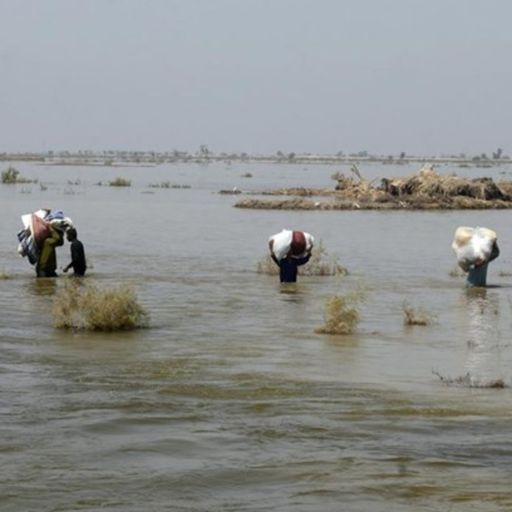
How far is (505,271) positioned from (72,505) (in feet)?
59.5

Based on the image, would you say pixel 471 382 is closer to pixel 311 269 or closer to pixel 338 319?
pixel 338 319

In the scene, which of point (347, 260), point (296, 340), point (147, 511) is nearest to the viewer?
point (147, 511)

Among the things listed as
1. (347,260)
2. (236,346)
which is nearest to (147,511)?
(236,346)

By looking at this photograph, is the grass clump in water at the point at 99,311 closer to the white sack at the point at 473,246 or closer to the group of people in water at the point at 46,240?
the group of people in water at the point at 46,240

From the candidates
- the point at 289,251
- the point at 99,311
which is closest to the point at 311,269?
the point at 289,251

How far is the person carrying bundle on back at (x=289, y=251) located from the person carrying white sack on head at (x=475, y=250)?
7.60 ft

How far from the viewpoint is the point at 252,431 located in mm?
9406

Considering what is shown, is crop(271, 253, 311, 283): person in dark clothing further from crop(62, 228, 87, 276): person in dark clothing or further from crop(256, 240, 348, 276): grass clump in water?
crop(62, 228, 87, 276): person in dark clothing

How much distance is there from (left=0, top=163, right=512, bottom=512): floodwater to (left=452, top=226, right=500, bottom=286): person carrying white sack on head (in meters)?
0.50

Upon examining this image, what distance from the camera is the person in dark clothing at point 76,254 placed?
20906mm

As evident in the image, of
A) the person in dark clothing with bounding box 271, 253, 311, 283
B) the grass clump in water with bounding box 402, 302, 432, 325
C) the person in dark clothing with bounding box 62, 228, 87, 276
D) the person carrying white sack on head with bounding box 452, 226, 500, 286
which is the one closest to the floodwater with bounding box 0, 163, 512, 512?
the grass clump in water with bounding box 402, 302, 432, 325

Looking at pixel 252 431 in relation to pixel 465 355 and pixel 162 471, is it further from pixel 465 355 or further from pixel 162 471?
pixel 465 355

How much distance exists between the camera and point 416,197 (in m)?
51.6

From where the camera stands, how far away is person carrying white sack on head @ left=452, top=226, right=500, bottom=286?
805 inches
